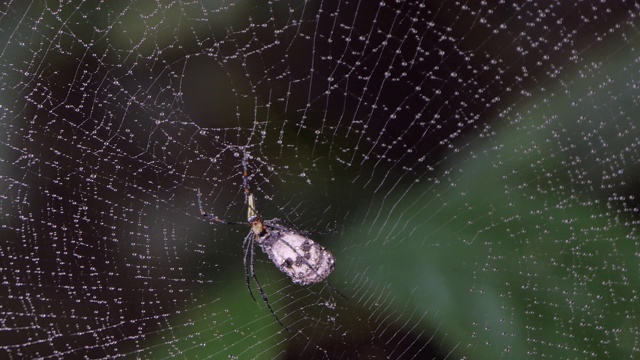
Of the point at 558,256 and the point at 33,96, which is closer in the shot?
the point at 33,96

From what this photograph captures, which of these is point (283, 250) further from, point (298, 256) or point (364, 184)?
point (364, 184)

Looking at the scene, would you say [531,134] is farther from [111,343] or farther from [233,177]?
[111,343]

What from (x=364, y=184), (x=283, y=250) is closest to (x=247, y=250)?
(x=283, y=250)

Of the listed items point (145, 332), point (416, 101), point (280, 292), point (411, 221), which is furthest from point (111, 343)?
point (416, 101)

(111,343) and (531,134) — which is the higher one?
(531,134)
